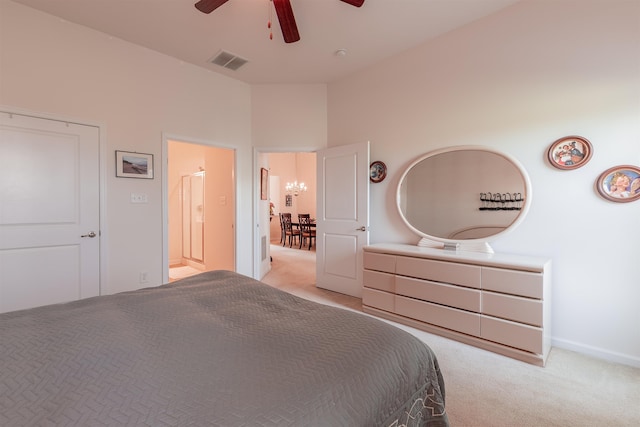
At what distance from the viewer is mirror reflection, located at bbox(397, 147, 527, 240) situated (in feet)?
8.27

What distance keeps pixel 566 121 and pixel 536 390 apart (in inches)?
80.1

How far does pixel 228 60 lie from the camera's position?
10.9 feet

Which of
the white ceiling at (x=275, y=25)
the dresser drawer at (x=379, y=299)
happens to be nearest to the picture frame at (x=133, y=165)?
the white ceiling at (x=275, y=25)

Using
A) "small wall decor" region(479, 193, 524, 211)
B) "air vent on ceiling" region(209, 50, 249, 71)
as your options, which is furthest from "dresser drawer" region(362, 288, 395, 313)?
"air vent on ceiling" region(209, 50, 249, 71)

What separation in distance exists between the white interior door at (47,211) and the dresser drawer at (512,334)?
361cm

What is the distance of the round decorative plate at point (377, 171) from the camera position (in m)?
3.40

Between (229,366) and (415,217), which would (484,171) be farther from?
(229,366)

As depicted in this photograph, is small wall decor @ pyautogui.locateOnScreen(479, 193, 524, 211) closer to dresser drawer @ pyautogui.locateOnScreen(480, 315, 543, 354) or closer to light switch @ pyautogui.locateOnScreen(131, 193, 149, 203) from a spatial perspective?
dresser drawer @ pyautogui.locateOnScreen(480, 315, 543, 354)

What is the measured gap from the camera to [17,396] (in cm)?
73

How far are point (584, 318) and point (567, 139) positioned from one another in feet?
4.72

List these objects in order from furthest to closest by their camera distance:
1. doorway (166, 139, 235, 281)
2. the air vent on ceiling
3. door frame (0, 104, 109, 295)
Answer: doorway (166, 139, 235, 281), the air vent on ceiling, door frame (0, 104, 109, 295)

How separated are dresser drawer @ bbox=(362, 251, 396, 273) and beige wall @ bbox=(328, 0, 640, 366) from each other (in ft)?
3.19

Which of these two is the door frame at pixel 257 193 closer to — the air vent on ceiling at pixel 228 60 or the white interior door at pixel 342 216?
the white interior door at pixel 342 216

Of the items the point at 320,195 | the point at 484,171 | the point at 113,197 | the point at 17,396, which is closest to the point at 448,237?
the point at 484,171
